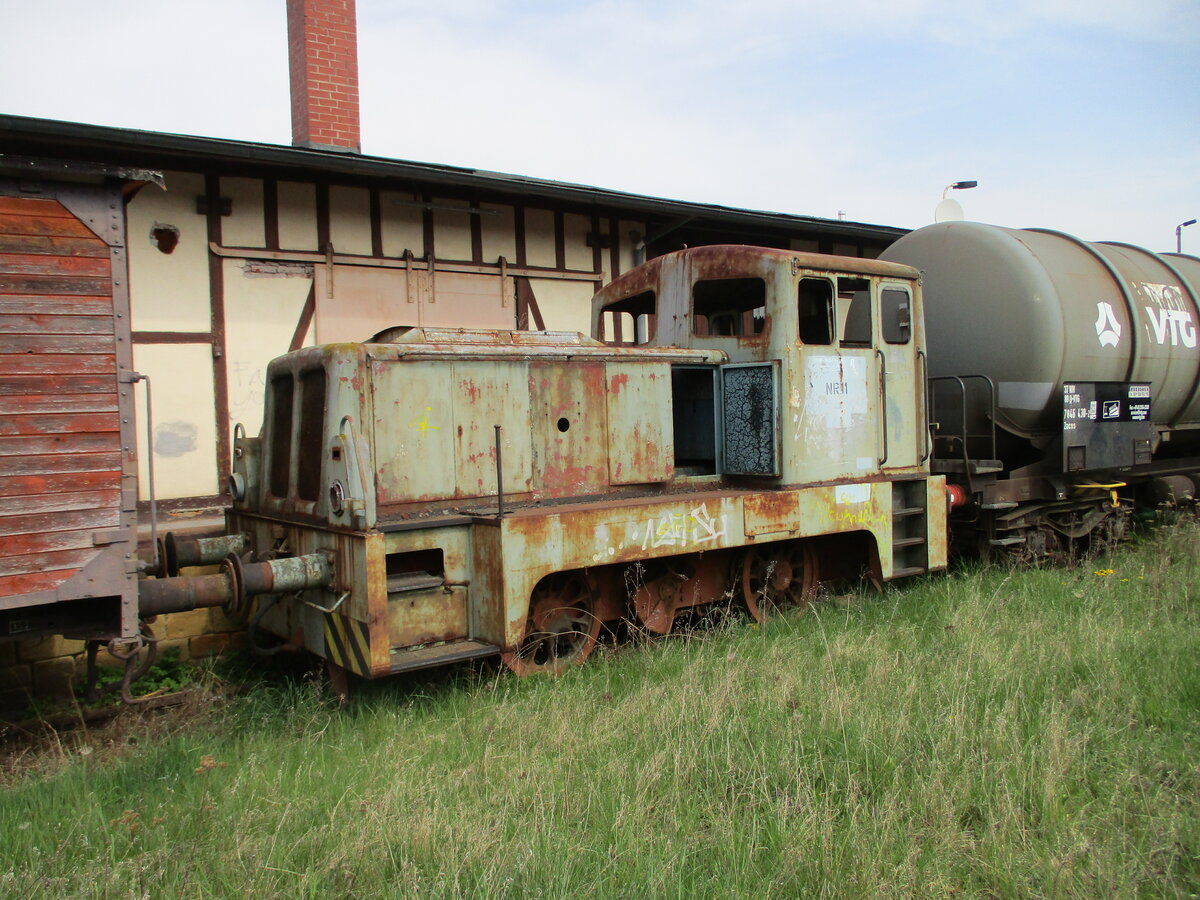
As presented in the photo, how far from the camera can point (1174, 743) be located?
4.12 metres

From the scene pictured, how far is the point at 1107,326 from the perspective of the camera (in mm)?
8672

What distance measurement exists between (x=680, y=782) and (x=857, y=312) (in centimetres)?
476

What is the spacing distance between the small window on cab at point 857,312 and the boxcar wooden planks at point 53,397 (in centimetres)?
513

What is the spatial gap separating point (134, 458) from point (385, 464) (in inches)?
52.3

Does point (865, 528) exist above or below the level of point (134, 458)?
below

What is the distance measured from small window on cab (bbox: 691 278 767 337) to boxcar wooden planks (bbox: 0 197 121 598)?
4.32 m

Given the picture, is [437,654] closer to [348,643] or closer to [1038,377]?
[348,643]

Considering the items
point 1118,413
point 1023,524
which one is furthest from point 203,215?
point 1118,413

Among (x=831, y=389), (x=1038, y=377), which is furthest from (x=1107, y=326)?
(x=831, y=389)

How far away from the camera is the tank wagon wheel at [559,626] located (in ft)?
18.2

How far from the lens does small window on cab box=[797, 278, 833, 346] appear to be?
6828 mm

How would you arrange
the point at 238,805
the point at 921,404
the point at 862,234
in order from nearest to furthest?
the point at 238,805 → the point at 921,404 → the point at 862,234

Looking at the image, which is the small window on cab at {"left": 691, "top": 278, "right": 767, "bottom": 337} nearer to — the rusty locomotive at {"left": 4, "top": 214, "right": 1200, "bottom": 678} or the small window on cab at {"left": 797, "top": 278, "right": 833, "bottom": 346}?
the rusty locomotive at {"left": 4, "top": 214, "right": 1200, "bottom": 678}

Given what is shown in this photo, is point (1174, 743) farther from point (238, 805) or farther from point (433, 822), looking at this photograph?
point (238, 805)
